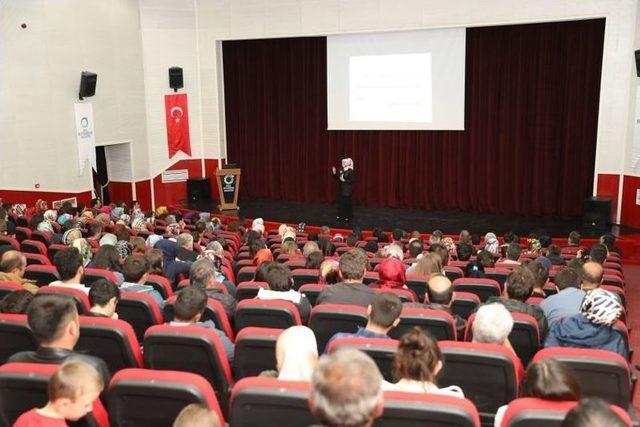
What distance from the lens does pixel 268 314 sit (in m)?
4.62

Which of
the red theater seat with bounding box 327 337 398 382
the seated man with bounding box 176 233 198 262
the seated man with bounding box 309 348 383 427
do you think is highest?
the seated man with bounding box 309 348 383 427

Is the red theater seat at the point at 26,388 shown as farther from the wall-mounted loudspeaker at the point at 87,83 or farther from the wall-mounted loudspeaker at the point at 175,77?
the wall-mounted loudspeaker at the point at 175,77

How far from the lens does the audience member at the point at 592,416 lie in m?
2.15

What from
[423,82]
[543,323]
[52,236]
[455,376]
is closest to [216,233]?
[52,236]

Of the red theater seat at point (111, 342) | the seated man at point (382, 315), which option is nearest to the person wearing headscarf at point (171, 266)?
the red theater seat at point (111, 342)

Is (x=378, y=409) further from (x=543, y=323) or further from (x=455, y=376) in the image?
(x=543, y=323)

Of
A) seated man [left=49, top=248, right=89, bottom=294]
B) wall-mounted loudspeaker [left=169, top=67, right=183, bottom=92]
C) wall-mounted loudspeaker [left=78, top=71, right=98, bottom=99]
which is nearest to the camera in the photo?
seated man [left=49, top=248, right=89, bottom=294]

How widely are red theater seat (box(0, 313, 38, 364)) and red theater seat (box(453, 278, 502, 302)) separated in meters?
3.83

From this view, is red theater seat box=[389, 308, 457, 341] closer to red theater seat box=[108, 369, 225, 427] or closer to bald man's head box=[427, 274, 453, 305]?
bald man's head box=[427, 274, 453, 305]

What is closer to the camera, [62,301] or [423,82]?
[62,301]

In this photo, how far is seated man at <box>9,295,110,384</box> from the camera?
3.40 metres

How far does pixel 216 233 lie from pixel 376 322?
26.7 ft

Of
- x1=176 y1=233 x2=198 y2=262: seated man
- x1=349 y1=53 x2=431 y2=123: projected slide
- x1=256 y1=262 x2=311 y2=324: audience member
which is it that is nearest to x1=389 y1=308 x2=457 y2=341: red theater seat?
x1=256 y1=262 x2=311 y2=324: audience member

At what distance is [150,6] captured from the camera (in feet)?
55.7
